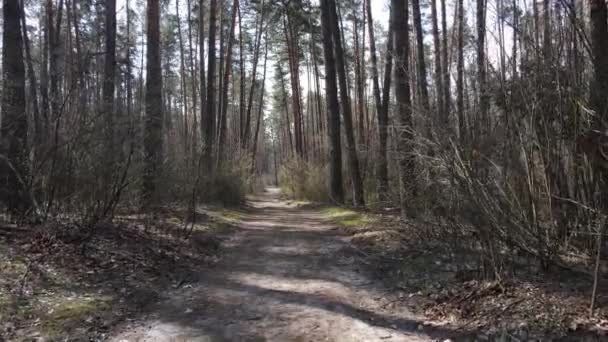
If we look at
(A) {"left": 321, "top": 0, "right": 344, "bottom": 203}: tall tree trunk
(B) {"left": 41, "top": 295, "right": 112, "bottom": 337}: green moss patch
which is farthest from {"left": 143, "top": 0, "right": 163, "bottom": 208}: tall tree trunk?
(A) {"left": 321, "top": 0, "right": 344, "bottom": 203}: tall tree trunk

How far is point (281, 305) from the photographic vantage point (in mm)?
4586

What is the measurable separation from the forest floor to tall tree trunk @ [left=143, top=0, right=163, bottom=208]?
897 millimetres

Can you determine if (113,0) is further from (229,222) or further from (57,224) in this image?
(57,224)

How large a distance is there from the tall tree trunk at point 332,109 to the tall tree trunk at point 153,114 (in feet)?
17.3

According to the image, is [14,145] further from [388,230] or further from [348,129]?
[348,129]

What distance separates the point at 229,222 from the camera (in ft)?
35.9

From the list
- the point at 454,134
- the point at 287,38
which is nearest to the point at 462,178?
→ the point at 454,134

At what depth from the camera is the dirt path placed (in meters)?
3.83

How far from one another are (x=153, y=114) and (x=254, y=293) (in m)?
4.41

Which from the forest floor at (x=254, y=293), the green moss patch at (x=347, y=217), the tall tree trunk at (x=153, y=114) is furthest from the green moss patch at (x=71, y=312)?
the green moss patch at (x=347, y=217)

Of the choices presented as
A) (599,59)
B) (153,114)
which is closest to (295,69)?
(153,114)

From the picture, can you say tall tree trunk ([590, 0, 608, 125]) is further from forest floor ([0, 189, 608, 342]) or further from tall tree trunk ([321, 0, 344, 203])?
tall tree trunk ([321, 0, 344, 203])

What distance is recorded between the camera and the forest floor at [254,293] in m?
3.71

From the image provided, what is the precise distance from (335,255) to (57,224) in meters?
3.95
